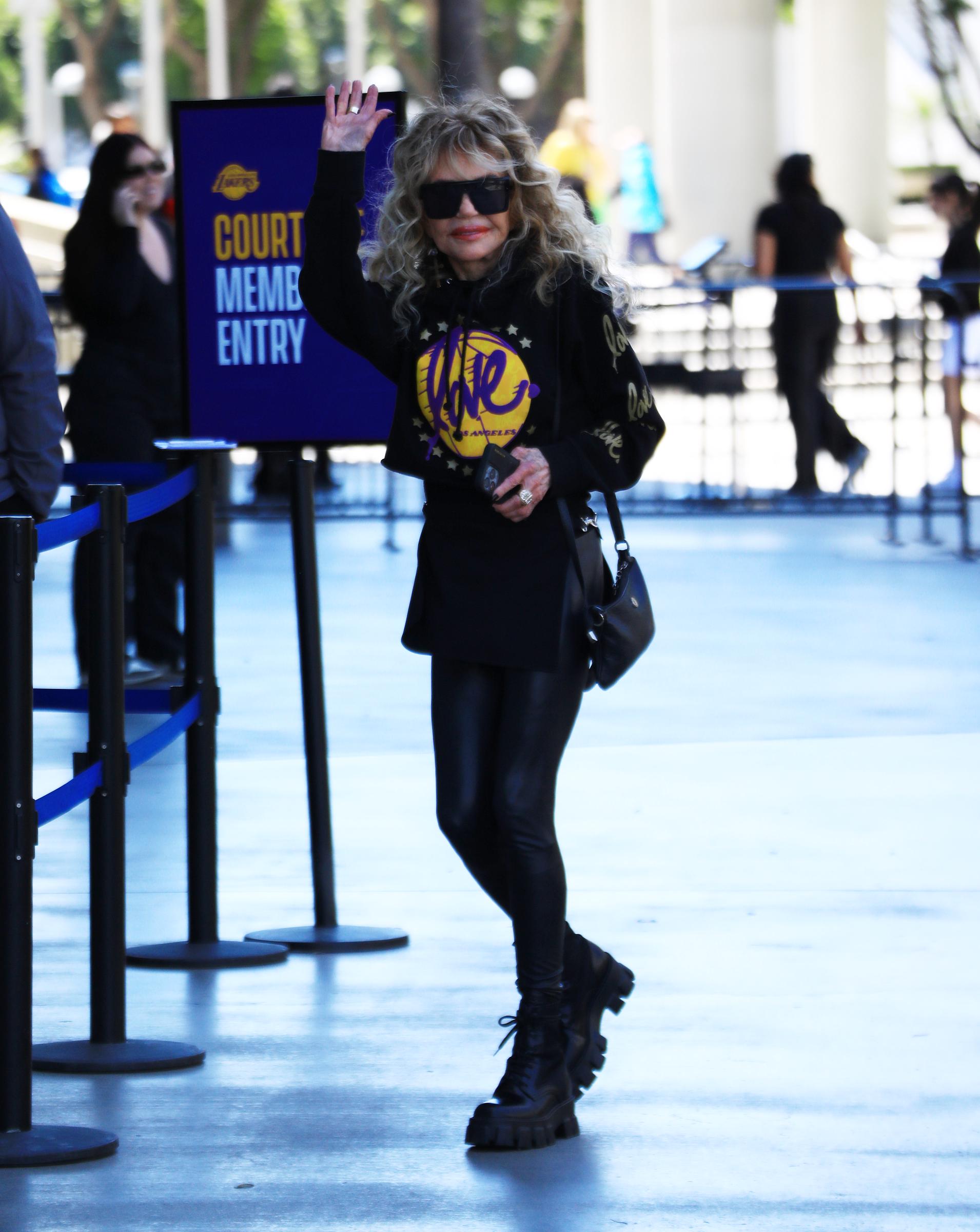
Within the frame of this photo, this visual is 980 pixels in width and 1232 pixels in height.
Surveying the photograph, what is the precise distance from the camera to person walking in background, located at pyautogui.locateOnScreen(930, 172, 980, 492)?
47.0ft

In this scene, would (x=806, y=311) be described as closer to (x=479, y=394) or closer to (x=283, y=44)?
(x=479, y=394)

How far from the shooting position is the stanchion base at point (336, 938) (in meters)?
5.55

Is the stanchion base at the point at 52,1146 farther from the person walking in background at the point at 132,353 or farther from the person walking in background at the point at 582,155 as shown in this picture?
the person walking in background at the point at 582,155

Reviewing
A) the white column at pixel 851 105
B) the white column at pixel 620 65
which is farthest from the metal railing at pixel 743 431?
the white column at pixel 851 105

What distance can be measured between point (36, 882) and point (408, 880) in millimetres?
1043

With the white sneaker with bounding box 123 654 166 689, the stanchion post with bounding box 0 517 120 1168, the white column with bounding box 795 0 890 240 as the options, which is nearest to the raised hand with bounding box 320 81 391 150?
the stanchion post with bounding box 0 517 120 1168

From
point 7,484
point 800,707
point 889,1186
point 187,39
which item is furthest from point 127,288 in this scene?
point 187,39

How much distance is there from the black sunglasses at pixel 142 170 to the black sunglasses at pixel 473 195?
16.3 feet

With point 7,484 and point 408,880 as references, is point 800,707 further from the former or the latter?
point 7,484

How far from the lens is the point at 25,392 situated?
5078 mm

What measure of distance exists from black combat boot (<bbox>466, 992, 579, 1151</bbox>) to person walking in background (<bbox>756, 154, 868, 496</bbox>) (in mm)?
10853

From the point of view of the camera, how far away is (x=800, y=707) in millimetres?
8672

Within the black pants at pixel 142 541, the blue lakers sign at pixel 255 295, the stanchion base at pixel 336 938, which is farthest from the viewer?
the black pants at pixel 142 541

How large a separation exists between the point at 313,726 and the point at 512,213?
6.23ft
